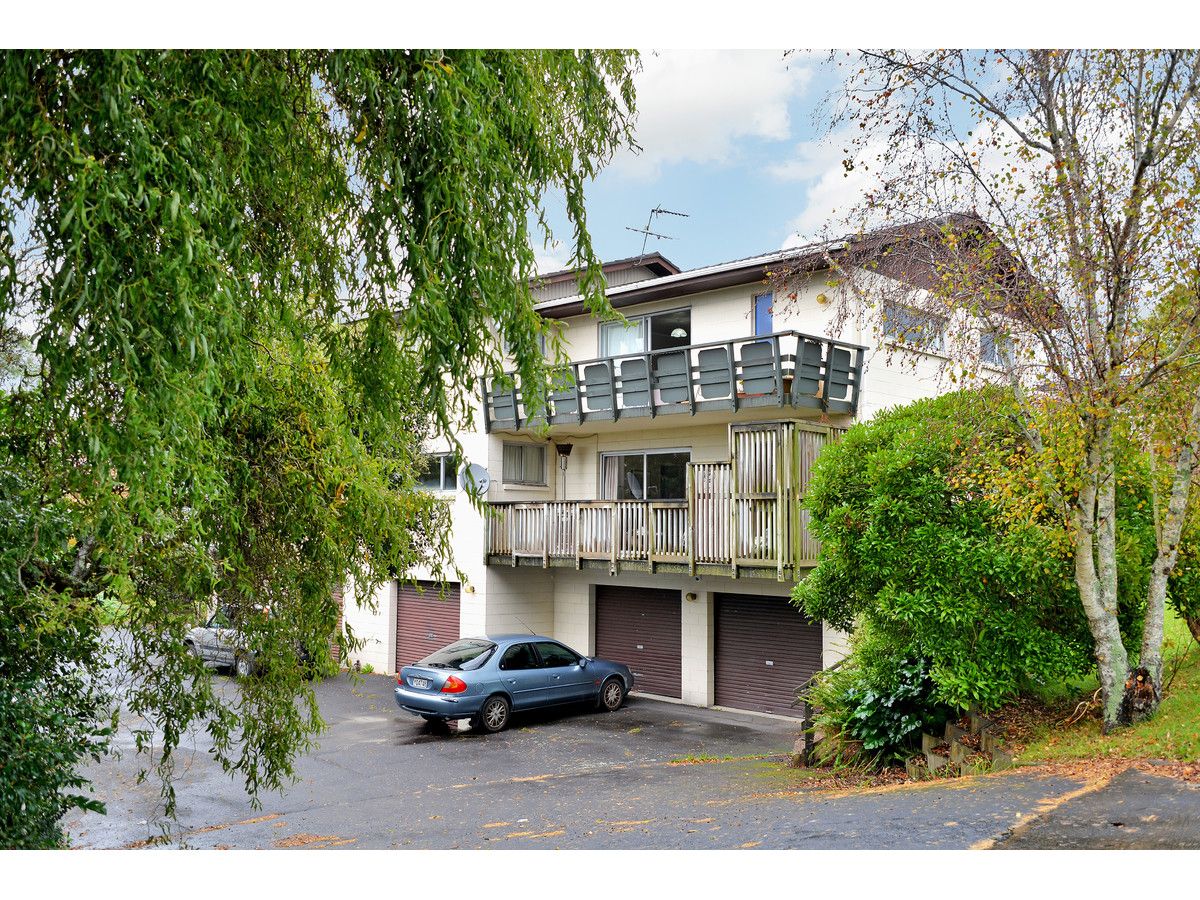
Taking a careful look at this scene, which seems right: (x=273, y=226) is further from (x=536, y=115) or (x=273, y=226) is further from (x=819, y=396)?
(x=819, y=396)

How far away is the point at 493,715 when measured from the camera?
48.8 feet

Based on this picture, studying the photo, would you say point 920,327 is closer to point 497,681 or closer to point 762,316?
point 762,316

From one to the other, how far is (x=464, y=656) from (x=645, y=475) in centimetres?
526

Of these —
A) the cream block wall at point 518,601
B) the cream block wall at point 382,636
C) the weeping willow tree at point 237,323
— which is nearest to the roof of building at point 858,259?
the weeping willow tree at point 237,323

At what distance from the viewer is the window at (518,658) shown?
49.8 ft

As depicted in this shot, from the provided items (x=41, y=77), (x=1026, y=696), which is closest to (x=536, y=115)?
(x=41, y=77)

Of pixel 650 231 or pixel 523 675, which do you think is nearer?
pixel 523 675

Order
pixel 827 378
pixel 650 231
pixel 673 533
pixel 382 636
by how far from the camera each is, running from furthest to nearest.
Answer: pixel 382 636
pixel 650 231
pixel 673 533
pixel 827 378

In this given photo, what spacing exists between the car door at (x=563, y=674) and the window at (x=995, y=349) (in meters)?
9.18

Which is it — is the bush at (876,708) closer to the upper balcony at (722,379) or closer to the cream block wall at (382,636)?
the upper balcony at (722,379)

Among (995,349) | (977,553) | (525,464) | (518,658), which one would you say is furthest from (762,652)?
(995,349)

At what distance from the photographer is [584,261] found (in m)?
5.72

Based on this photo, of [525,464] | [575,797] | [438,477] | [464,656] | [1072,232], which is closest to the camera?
[1072,232]

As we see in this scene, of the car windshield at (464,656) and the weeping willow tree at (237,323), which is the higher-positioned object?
the weeping willow tree at (237,323)
